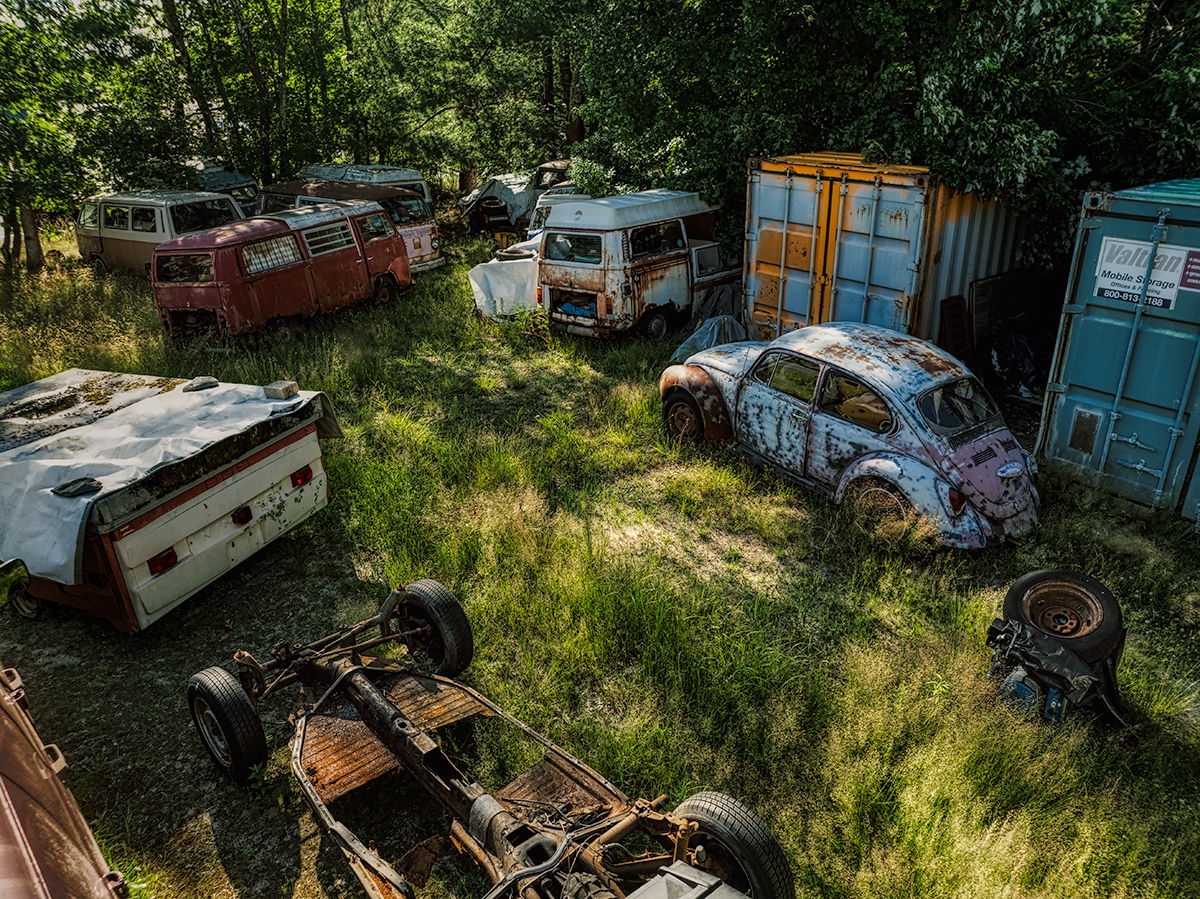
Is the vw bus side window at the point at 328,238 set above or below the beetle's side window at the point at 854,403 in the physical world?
above

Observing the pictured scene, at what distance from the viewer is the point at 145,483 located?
4.62m

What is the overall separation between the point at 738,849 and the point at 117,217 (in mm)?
15646

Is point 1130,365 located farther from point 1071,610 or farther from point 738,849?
point 738,849

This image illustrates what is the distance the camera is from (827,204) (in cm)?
850

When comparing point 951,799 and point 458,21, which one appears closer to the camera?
point 951,799

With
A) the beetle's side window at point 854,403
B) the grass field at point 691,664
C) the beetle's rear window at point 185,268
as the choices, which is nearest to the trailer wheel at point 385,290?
the beetle's rear window at point 185,268

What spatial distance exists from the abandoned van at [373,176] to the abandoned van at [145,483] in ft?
36.3

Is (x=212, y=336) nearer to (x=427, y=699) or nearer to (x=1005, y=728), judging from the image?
(x=427, y=699)

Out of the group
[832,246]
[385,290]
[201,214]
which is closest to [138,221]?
[201,214]

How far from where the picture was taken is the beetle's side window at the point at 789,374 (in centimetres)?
644

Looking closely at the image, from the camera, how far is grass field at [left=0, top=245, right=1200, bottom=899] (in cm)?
370

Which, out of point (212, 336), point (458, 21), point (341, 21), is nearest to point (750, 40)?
point (212, 336)

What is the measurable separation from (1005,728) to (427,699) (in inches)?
129

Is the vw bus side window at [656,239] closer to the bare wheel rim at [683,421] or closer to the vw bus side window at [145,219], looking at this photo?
the bare wheel rim at [683,421]
